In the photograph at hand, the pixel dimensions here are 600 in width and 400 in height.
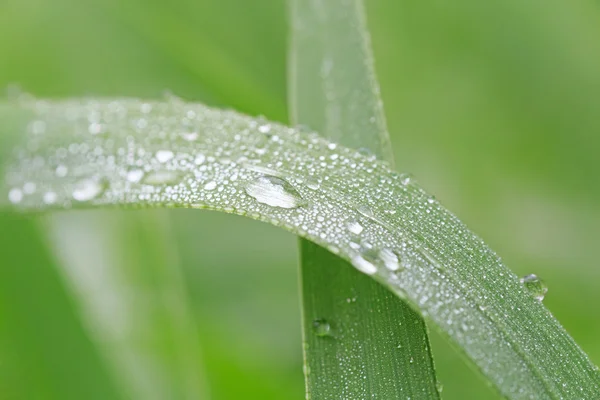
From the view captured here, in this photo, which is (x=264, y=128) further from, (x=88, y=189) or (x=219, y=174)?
(x=88, y=189)

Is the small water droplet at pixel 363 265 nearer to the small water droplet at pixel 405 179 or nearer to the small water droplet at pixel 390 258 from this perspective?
the small water droplet at pixel 390 258

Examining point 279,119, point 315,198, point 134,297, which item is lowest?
point 315,198

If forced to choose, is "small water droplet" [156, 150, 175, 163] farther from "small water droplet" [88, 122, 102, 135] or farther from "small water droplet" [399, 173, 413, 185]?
"small water droplet" [399, 173, 413, 185]

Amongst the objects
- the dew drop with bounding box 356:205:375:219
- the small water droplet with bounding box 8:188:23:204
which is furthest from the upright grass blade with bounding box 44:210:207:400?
the dew drop with bounding box 356:205:375:219

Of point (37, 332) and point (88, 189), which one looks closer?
point (88, 189)

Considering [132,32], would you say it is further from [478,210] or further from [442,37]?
[478,210]

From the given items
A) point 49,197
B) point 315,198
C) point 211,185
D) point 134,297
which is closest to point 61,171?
point 49,197

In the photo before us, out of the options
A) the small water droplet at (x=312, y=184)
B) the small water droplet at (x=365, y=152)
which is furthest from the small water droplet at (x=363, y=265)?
the small water droplet at (x=365, y=152)
